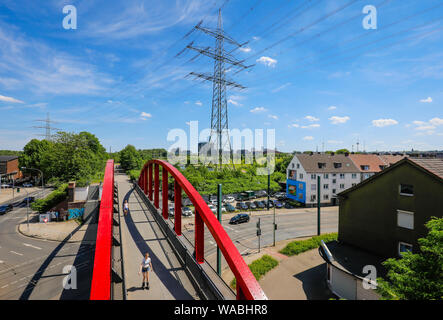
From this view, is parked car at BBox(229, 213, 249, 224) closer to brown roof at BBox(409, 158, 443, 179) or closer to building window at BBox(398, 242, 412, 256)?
building window at BBox(398, 242, 412, 256)

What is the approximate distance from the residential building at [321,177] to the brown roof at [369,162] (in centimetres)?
181

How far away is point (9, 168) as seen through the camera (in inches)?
2381

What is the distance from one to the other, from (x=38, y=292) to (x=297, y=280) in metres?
17.6

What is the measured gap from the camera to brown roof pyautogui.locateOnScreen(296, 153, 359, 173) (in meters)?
39.9

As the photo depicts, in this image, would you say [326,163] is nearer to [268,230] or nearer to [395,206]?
[268,230]

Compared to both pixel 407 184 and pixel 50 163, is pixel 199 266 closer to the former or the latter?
pixel 407 184

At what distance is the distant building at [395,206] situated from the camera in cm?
1277

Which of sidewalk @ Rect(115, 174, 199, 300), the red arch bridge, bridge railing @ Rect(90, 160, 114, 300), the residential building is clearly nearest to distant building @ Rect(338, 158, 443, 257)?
the red arch bridge

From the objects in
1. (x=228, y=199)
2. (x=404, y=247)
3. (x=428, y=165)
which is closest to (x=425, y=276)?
(x=404, y=247)

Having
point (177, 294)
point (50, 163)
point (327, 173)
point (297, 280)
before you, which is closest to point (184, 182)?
point (177, 294)

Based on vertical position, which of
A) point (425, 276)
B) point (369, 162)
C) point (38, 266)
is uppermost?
point (369, 162)

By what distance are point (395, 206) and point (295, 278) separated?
27.6ft

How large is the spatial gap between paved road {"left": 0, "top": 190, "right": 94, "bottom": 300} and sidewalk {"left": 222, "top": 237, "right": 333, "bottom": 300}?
11090 mm

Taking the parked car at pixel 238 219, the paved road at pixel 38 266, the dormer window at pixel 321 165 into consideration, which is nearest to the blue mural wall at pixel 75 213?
the paved road at pixel 38 266
